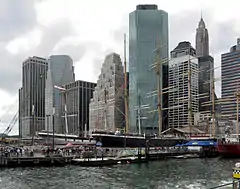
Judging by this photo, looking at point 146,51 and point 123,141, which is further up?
point 146,51

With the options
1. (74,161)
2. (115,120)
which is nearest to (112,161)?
(74,161)

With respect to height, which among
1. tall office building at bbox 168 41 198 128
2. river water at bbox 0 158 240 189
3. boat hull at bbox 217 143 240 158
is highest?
tall office building at bbox 168 41 198 128

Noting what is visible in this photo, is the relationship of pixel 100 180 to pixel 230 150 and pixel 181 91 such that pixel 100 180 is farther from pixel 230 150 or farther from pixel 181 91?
pixel 181 91

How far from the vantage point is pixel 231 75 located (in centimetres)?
18588

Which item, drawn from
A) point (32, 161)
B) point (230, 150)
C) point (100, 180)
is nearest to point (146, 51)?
point (230, 150)

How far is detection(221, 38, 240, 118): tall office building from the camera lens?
183 m

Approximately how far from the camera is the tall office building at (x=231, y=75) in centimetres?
A: 18295

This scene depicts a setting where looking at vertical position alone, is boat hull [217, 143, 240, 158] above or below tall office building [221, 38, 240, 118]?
below

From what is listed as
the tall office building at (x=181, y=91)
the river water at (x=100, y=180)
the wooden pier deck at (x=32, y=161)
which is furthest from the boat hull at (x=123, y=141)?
the tall office building at (x=181, y=91)

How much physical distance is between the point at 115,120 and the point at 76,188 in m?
154

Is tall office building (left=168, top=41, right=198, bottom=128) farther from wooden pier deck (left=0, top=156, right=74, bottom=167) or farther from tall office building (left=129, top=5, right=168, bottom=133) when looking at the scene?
wooden pier deck (left=0, top=156, right=74, bottom=167)

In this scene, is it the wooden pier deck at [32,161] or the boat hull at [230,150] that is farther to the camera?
the boat hull at [230,150]

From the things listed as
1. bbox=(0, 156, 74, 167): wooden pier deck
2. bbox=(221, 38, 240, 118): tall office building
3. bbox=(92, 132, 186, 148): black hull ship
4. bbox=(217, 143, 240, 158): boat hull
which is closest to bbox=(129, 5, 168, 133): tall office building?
bbox=(221, 38, 240, 118): tall office building

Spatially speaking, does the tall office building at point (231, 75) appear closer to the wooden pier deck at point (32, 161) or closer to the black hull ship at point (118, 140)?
the black hull ship at point (118, 140)
